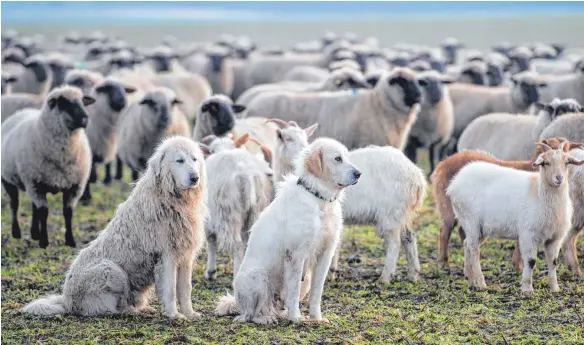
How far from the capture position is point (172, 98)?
13.2m

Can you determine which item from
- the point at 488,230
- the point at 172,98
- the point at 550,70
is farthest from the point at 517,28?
the point at 488,230

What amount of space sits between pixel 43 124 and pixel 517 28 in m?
64.6

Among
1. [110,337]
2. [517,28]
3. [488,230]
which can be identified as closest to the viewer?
[110,337]

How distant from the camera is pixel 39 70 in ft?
62.0

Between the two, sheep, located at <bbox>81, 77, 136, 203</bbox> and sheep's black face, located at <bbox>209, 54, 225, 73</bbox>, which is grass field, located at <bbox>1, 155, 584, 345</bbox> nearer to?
sheep, located at <bbox>81, 77, 136, 203</bbox>

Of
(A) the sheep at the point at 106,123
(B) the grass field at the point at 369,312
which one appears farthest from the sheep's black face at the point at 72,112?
(A) the sheep at the point at 106,123

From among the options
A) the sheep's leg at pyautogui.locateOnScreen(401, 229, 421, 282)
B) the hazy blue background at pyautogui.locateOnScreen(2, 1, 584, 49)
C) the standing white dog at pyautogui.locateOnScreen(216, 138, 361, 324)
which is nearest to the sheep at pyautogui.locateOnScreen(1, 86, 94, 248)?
the sheep's leg at pyautogui.locateOnScreen(401, 229, 421, 282)

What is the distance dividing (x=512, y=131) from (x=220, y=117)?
348 centimetres

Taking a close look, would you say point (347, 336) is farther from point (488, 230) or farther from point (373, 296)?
point (488, 230)

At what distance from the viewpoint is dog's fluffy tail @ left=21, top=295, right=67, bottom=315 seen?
7.06m

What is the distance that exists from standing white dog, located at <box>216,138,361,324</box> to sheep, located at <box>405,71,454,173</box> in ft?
26.4

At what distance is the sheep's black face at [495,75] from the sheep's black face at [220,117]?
9.88 m

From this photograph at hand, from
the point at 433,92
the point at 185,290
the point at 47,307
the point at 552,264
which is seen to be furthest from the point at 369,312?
the point at 433,92

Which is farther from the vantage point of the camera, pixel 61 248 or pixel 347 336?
pixel 61 248
